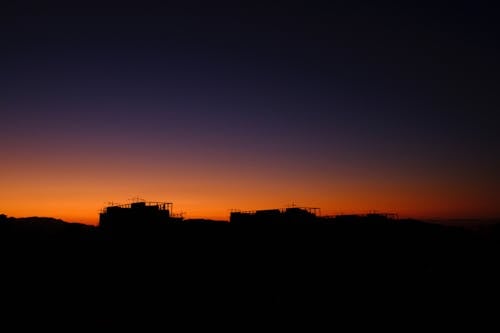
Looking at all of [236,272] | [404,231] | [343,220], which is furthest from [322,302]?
[404,231]

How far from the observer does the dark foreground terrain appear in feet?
93.7

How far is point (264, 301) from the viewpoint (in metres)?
30.8

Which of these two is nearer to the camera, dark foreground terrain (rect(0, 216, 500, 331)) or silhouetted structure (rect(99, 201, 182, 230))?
dark foreground terrain (rect(0, 216, 500, 331))

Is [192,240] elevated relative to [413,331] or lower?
elevated

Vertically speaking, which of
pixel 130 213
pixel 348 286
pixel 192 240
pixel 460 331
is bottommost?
pixel 460 331

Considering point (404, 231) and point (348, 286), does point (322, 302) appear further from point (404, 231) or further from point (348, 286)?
point (404, 231)

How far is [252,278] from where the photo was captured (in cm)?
3662

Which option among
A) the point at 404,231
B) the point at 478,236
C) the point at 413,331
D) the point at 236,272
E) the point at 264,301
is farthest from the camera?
the point at 478,236

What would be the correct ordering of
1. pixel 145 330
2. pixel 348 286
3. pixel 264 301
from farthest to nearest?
pixel 348 286 → pixel 264 301 → pixel 145 330

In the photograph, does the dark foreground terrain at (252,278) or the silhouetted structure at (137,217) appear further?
the silhouetted structure at (137,217)

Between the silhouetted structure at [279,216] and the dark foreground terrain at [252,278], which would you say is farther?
the silhouetted structure at [279,216]

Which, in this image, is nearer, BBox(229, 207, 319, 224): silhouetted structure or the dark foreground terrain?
the dark foreground terrain

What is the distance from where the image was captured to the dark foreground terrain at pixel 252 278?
28562mm

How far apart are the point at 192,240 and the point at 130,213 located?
27.1ft
